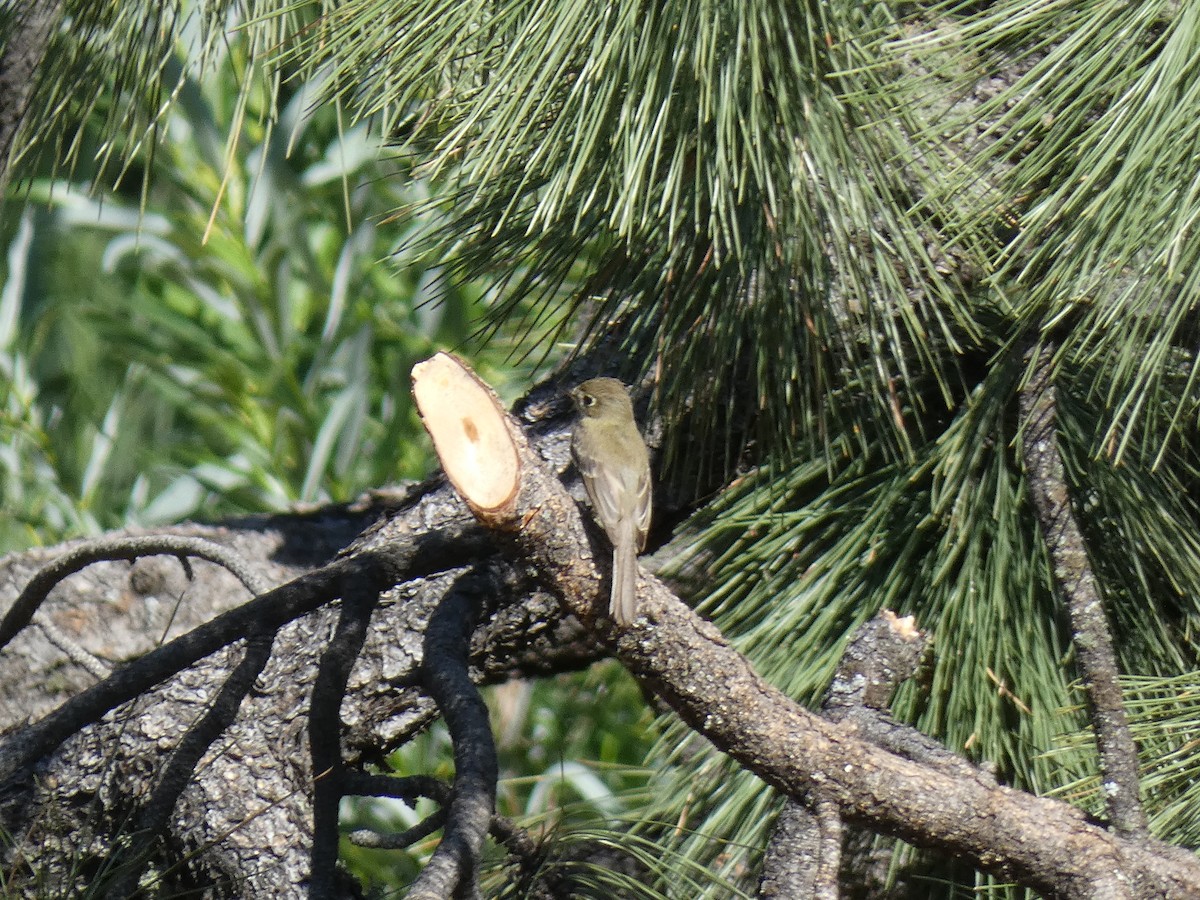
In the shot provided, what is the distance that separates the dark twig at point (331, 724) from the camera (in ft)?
3.90

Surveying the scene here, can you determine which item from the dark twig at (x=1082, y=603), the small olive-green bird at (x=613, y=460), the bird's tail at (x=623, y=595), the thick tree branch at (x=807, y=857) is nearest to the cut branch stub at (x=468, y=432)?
the bird's tail at (x=623, y=595)

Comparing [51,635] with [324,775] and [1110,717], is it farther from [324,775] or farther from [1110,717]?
[1110,717]

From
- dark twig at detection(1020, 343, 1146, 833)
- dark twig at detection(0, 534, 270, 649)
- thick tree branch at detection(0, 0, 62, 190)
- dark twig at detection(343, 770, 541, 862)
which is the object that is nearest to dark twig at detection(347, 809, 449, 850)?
dark twig at detection(343, 770, 541, 862)

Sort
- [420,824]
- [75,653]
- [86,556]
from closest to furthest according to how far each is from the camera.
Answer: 1. [420,824]
2. [86,556]
3. [75,653]

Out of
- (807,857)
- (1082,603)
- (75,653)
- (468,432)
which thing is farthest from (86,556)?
(1082,603)

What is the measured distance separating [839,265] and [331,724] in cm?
65

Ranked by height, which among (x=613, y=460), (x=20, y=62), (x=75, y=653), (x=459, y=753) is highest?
(x=20, y=62)

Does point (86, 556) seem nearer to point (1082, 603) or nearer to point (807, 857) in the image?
point (807, 857)

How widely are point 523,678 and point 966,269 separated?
853 millimetres

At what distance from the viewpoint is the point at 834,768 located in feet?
3.67

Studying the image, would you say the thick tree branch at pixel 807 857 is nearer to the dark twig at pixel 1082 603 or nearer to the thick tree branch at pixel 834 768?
the thick tree branch at pixel 834 768

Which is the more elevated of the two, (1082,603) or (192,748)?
(1082,603)

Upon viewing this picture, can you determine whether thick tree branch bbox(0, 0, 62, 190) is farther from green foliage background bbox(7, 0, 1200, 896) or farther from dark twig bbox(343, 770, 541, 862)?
dark twig bbox(343, 770, 541, 862)

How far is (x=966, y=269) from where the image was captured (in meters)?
1.54
